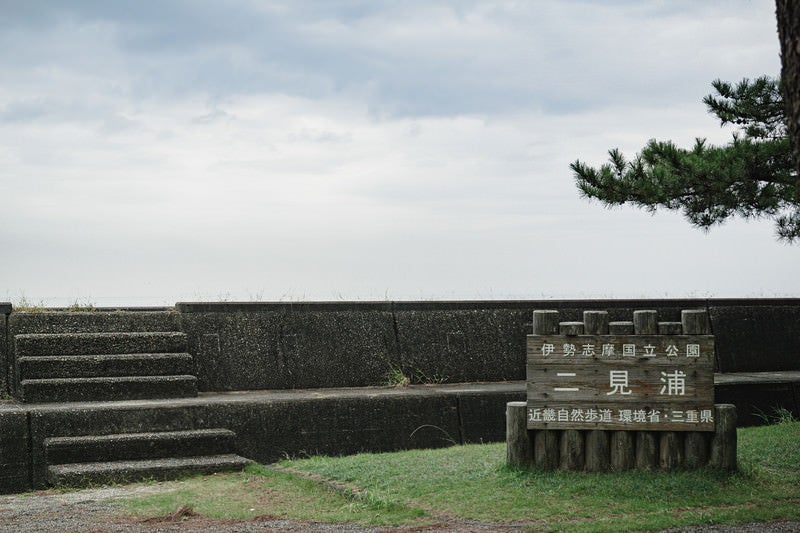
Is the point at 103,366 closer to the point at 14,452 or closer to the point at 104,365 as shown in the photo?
the point at 104,365

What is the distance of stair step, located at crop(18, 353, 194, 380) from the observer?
374 inches

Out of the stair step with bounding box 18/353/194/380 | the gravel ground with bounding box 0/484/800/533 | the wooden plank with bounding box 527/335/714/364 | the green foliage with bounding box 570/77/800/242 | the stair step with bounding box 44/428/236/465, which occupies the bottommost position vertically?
the gravel ground with bounding box 0/484/800/533

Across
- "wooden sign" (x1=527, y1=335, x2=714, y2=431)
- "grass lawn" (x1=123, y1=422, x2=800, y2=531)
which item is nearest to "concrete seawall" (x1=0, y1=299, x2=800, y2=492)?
"grass lawn" (x1=123, y1=422, x2=800, y2=531)

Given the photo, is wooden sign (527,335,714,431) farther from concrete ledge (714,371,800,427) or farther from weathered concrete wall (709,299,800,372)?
weathered concrete wall (709,299,800,372)

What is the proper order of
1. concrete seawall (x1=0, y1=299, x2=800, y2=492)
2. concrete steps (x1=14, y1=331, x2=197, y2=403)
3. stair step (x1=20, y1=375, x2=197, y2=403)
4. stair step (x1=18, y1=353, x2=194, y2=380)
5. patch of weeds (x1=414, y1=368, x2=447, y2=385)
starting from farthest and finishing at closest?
patch of weeds (x1=414, y1=368, x2=447, y2=385) < stair step (x1=18, y1=353, x2=194, y2=380) < concrete steps (x1=14, y1=331, x2=197, y2=403) < stair step (x1=20, y1=375, x2=197, y2=403) < concrete seawall (x1=0, y1=299, x2=800, y2=492)

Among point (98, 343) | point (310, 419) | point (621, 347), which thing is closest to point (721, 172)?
point (621, 347)

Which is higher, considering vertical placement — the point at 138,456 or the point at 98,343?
the point at 98,343

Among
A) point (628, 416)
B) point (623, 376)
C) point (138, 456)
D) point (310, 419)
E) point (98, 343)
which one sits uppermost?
point (98, 343)

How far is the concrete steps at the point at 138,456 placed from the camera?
316 inches

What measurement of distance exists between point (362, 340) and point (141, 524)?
4.78 meters

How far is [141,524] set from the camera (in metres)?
6.33

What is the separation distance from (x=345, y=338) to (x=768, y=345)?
5742mm

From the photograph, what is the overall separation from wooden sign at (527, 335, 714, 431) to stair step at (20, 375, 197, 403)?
3944 mm

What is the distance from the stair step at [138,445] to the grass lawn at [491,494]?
57cm
